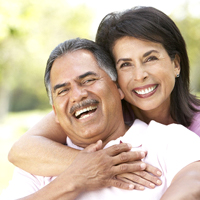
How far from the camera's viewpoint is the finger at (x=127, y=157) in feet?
7.01

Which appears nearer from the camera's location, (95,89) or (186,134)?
(186,134)

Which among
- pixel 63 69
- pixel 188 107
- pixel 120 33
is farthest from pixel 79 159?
pixel 188 107

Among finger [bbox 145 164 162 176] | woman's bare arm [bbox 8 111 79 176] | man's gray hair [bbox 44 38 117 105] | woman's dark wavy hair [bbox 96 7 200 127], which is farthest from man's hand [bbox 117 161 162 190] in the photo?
woman's dark wavy hair [bbox 96 7 200 127]

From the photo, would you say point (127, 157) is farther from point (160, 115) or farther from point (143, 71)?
point (160, 115)

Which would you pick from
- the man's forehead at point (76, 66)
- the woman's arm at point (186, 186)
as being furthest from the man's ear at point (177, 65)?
the woman's arm at point (186, 186)

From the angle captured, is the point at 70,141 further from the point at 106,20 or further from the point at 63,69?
the point at 106,20

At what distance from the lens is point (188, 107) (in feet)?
9.91

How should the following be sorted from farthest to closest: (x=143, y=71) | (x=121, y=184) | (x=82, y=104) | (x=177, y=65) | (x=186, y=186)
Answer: (x=177, y=65)
(x=143, y=71)
(x=82, y=104)
(x=121, y=184)
(x=186, y=186)

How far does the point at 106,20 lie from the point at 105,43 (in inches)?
9.1

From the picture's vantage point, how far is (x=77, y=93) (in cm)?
245

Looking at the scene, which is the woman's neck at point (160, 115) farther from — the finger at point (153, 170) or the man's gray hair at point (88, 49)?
the finger at point (153, 170)

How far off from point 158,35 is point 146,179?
1.19 m

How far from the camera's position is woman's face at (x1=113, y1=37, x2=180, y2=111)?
259 centimetres

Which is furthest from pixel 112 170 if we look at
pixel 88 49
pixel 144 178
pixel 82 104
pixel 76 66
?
pixel 88 49
